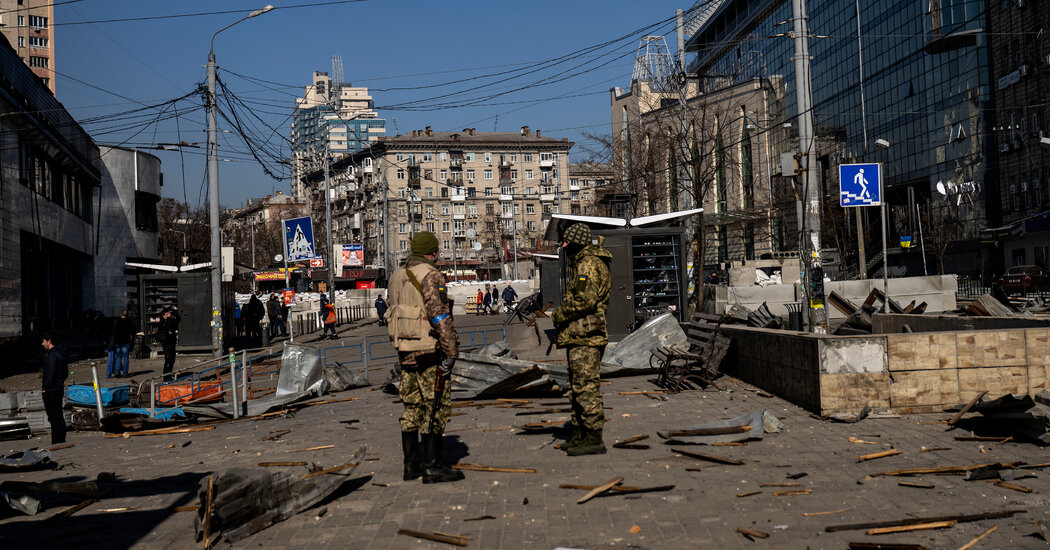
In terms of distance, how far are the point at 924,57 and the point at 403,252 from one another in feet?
233

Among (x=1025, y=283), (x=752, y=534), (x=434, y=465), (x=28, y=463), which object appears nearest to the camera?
(x=752, y=534)

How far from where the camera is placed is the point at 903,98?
54.8 meters

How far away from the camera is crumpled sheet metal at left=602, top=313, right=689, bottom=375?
13.6m

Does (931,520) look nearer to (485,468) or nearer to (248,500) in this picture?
(485,468)

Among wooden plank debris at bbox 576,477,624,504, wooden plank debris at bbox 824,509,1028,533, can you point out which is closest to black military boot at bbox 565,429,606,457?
wooden plank debris at bbox 576,477,624,504

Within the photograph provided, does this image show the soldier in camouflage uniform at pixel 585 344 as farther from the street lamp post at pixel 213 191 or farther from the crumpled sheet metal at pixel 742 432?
the street lamp post at pixel 213 191

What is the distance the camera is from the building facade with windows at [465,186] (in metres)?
112

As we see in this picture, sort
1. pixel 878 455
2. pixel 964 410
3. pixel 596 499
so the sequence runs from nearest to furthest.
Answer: pixel 596 499 < pixel 878 455 < pixel 964 410

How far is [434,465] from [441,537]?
155 cm

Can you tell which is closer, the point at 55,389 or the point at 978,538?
the point at 978,538

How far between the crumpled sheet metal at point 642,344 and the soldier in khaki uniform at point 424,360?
721 cm

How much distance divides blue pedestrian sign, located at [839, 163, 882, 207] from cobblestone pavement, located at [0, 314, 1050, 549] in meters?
9.02

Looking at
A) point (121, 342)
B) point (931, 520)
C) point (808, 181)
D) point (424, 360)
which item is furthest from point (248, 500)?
point (121, 342)

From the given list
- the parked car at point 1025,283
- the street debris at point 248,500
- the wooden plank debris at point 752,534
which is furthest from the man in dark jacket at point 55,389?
the parked car at point 1025,283
